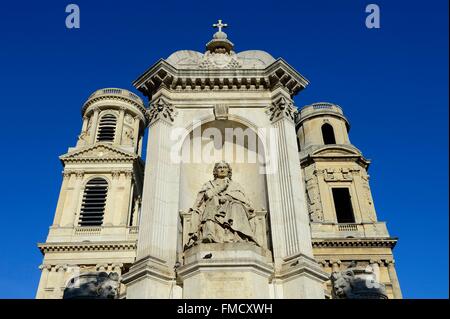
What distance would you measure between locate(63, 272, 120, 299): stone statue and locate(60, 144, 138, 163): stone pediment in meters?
35.7

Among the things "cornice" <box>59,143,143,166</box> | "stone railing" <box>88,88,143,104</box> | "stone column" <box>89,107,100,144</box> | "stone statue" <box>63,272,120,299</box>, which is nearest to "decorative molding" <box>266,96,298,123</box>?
"stone statue" <box>63,272,120,299</box>

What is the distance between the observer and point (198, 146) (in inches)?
592

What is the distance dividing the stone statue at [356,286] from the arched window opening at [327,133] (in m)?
37.7

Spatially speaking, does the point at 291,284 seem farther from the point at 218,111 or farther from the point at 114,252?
the point at 114,252

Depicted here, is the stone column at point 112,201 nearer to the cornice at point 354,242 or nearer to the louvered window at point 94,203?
the louvered window at point 94,203

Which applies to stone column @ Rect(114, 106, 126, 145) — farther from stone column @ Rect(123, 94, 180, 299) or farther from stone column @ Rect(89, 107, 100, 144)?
stone column @ Rect(123, 94, 180, 299)

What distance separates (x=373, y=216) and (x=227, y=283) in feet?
114

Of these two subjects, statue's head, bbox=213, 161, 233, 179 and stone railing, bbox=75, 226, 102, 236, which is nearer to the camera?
statue's head, bbox=213, 161, 233, 179

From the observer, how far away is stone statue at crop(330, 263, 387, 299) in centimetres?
1215

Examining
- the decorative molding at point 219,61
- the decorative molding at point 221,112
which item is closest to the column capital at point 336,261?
the decorative molding at point 219,61

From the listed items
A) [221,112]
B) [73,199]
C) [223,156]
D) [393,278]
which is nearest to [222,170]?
[223,156]

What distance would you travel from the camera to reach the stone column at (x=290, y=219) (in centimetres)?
1123
